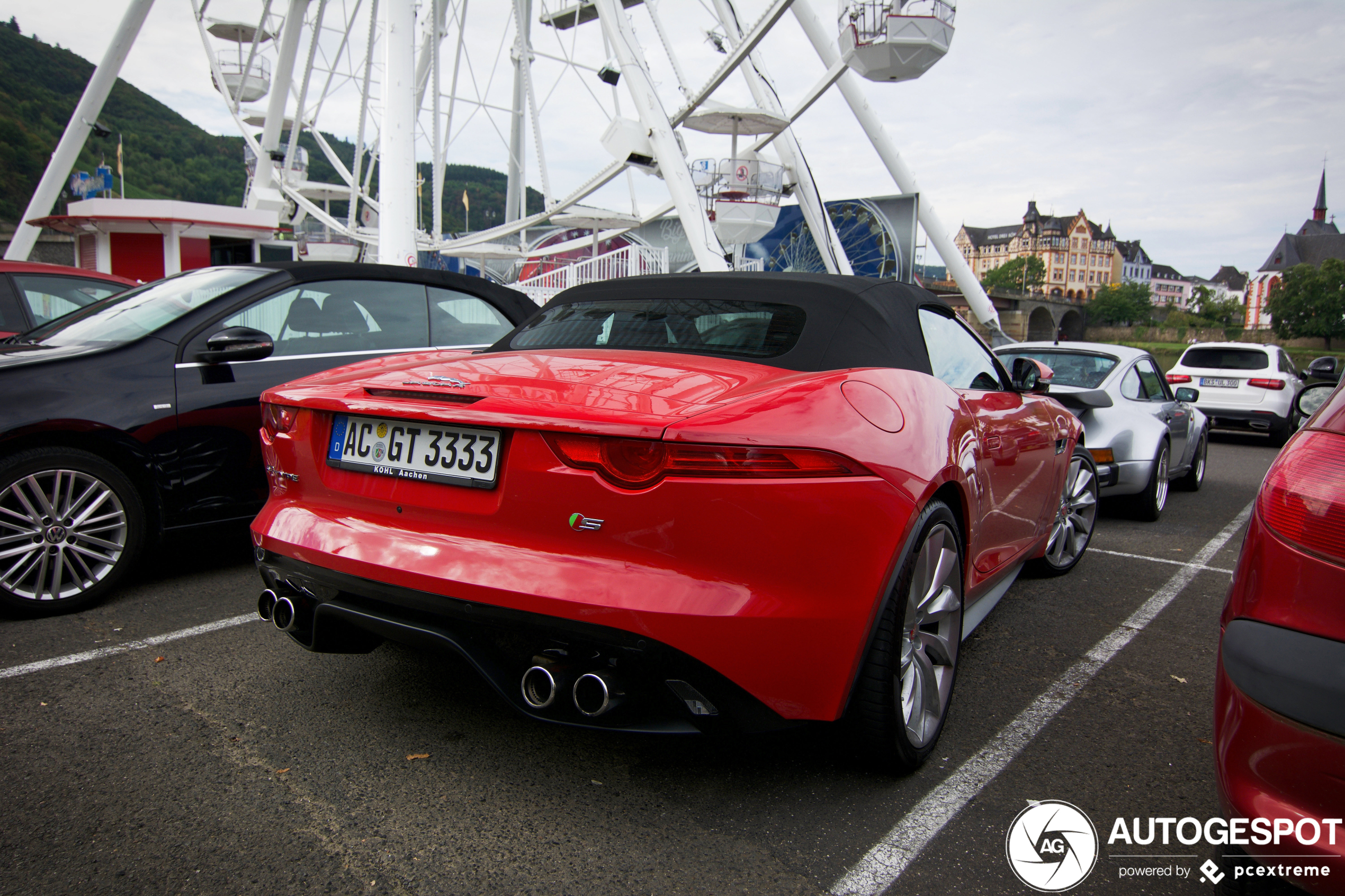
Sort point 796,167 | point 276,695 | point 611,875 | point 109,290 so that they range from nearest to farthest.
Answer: point 611,875, point 276,695, point 109,290, point 796,167

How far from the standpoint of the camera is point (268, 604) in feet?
7.56

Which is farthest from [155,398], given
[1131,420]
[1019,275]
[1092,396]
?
[1019,275]

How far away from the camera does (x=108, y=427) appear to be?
353cm

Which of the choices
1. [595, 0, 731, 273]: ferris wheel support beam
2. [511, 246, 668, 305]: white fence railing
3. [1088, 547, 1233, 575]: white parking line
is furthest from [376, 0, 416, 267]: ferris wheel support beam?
[511, 246, 668, 305]: white fence railing

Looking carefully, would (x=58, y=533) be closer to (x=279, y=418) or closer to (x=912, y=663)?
(x=279, y=418)

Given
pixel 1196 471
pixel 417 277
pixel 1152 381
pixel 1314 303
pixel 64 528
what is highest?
pixel 1314 303

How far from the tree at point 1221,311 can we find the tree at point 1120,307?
8275 mm

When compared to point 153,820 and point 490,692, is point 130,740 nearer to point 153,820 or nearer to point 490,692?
point 153,820

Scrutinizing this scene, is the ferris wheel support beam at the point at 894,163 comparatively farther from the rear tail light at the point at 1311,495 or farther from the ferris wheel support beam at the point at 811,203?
the rear tail light at the point at 1311,495

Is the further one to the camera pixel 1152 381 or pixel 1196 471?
pixel 1196 471

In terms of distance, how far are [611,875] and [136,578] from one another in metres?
3.21

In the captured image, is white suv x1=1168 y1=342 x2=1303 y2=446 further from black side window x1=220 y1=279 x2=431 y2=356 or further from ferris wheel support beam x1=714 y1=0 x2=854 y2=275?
ferris wheel support beam x1=714 y1=0 x2=854 y2=275

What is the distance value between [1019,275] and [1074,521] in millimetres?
140376

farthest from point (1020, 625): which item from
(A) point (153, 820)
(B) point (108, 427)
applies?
(B) point (108, 427)
